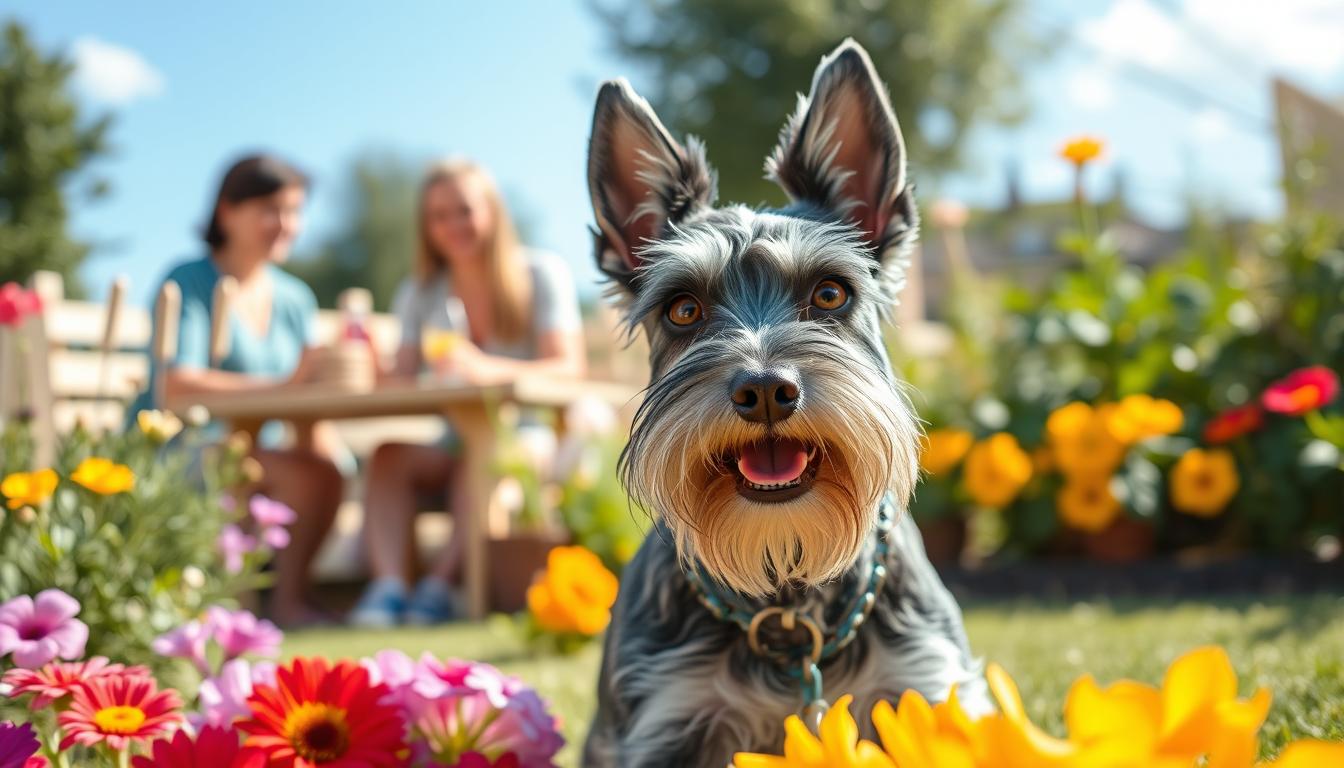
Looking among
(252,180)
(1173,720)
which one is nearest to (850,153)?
(1173,720)

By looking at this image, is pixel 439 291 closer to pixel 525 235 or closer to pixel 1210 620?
pixel 1210 620

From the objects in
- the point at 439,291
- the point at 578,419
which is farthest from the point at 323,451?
the point at 578,419

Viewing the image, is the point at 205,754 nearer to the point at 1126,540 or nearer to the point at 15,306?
the point at 15,306

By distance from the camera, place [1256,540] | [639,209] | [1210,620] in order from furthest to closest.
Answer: [1256,540], [1210,620], [639,209]

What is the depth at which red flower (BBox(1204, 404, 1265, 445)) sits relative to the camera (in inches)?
214

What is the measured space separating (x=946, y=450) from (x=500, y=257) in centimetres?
326

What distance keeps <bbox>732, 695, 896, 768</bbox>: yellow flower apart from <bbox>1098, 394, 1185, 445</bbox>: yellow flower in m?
5.14

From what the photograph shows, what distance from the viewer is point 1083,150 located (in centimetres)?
588

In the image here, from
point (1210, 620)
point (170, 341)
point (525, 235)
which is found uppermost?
point (525, 235)

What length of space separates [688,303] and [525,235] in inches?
2150

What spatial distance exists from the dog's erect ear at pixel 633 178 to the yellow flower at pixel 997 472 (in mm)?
4291

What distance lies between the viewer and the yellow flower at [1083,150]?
231 inches

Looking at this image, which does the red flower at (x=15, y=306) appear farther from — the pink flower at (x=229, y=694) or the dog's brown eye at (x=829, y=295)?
the dog's brown eye at (x=829, y=295)

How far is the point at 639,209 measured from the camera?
2510 mm
